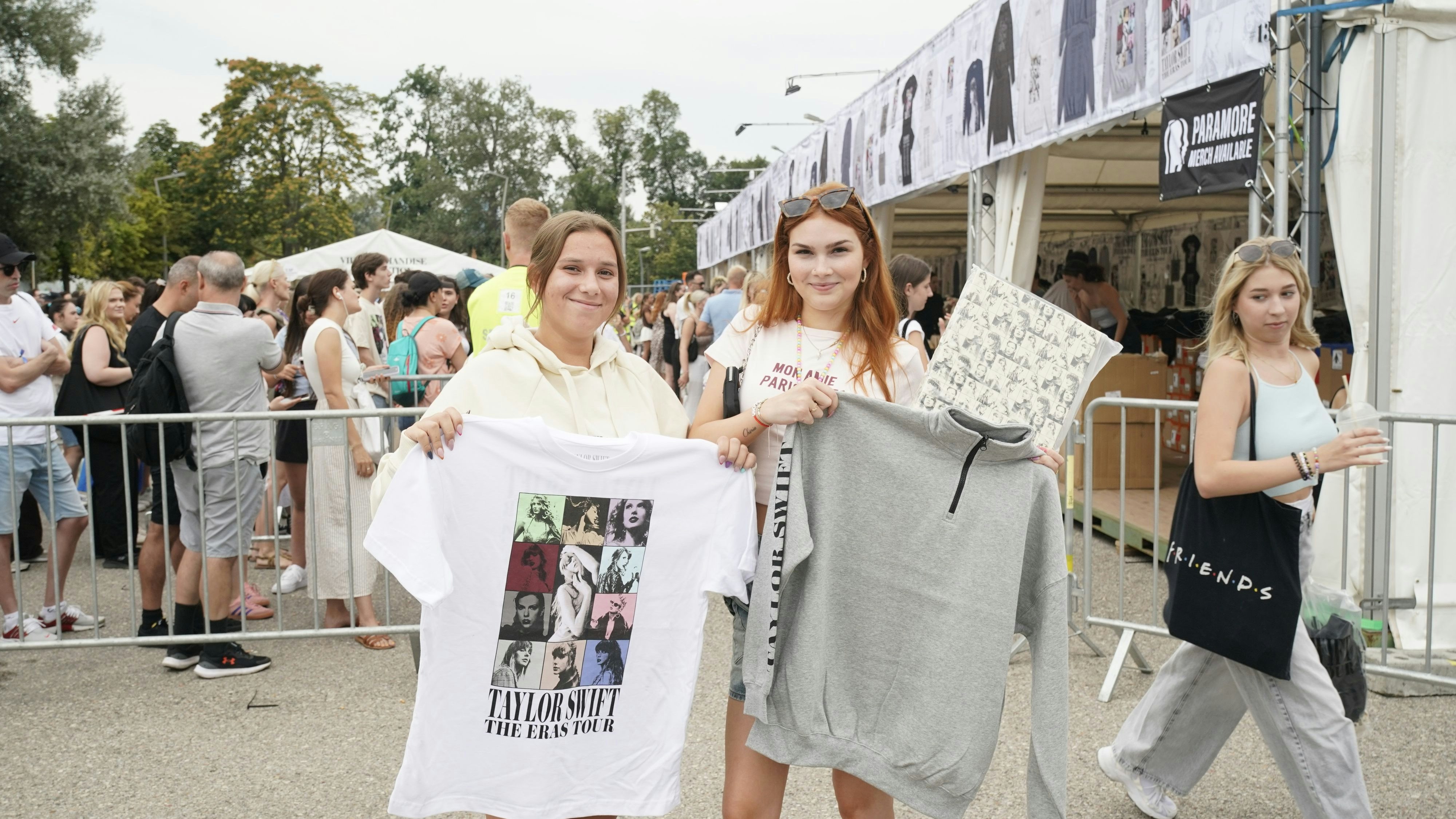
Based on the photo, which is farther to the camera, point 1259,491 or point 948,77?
point 948,77

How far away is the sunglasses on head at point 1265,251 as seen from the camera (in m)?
3.08

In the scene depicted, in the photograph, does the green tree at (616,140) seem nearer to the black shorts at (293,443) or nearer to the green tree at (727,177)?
the green tree at (727,177)

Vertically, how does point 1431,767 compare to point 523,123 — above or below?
below

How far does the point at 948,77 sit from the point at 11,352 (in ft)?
23.9

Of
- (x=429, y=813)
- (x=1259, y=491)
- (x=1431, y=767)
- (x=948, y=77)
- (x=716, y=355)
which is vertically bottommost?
(x=1431, y=767)

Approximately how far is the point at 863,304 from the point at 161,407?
12.7 feet

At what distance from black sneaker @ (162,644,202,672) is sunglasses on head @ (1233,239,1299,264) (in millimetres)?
4783

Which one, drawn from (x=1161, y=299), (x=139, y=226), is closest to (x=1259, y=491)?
(x=1161, y=299)

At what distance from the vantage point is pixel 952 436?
2275mm

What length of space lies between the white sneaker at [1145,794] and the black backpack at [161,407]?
4.16m

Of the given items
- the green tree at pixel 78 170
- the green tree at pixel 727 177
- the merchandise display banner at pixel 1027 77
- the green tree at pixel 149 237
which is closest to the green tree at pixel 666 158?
the green tree at pixel 727 177

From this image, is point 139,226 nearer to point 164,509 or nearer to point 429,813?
point 164,509

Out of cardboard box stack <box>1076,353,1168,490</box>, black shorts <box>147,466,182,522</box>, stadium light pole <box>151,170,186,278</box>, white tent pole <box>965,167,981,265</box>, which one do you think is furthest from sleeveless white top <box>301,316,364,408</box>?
stadium light pole <box>151,170,186,278</box>

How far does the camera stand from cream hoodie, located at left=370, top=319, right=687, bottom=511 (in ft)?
7.70
